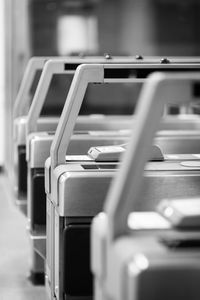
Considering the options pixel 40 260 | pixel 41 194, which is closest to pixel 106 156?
pixel 41 194

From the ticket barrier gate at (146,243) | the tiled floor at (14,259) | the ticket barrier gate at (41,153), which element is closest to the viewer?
the ticket barrier gate at (146,243)

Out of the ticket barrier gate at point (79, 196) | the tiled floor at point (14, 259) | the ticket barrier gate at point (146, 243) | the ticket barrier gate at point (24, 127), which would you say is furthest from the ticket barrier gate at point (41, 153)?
the ticket barrier gate at point (146, 243)

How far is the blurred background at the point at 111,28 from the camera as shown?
9.41 metres

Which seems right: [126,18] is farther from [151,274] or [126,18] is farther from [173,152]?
[151,274]

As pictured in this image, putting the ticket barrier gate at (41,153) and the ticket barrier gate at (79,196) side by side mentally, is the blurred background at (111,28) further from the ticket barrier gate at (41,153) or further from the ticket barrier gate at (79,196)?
the ticket barrier gate at (79,196)

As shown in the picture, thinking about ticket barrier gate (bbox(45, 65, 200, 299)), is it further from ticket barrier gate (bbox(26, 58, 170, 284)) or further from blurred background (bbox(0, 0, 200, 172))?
blurred background (bbox(0, 0, 200, 172))

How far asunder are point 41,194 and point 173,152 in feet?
2.41

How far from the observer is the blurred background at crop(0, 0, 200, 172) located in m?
9.41

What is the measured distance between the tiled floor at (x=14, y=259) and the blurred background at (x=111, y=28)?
2.52m

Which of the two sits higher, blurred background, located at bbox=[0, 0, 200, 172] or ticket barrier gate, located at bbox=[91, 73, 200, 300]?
ticket barrier gate, located at bbox=[91, 73, 200, 300]

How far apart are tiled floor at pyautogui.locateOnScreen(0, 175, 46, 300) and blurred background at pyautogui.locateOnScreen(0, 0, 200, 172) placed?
2.52m

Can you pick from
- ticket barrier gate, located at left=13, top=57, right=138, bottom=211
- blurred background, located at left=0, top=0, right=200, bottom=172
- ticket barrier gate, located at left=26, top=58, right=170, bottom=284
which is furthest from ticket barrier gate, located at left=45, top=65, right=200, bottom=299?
blurred background, located at left=0, top=0, right=200, bottom=172

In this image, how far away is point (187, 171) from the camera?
2738 mm

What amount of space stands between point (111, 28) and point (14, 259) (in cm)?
563
